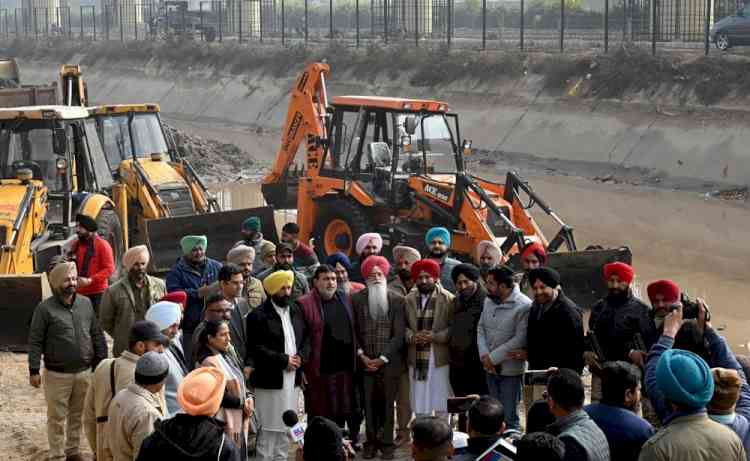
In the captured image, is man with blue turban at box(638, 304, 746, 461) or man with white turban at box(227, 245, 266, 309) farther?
man with white turban at box(227, 245, 266, 309)

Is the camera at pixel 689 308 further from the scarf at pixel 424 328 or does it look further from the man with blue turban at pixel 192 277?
the man with blue turban at pixel 192 277

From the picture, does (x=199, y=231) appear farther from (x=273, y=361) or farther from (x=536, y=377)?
(x=536, y=377)

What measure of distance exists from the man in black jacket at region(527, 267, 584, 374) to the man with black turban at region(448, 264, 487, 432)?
62cm

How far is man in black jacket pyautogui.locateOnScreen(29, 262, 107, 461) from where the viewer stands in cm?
906

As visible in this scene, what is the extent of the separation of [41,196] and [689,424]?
10069 millimetres

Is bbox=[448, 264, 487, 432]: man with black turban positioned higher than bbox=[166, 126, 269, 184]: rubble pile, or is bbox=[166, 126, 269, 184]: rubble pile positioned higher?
bbox=[448, 264, 487, 432]: man with black turban

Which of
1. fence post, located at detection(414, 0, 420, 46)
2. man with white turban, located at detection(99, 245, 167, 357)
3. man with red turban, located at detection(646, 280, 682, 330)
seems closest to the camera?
man with red turban, located at detection(646, 280, 682, 330)

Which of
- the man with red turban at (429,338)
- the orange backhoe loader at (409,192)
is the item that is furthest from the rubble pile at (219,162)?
the man with red turban at (429,338)

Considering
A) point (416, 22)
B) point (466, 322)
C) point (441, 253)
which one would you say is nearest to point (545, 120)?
point (416, 22)

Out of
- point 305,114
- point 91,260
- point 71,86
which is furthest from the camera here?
point 71,86

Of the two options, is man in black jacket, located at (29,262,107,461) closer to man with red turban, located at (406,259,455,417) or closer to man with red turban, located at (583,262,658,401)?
A: man with red turban, located at (406,259,455,417)

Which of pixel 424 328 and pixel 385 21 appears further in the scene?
pixel 385 21

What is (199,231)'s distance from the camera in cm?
1620

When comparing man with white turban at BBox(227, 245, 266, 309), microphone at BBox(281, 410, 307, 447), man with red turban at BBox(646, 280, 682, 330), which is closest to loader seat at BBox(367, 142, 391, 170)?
man with white turban at BBox(227, 245, 266, 309)
